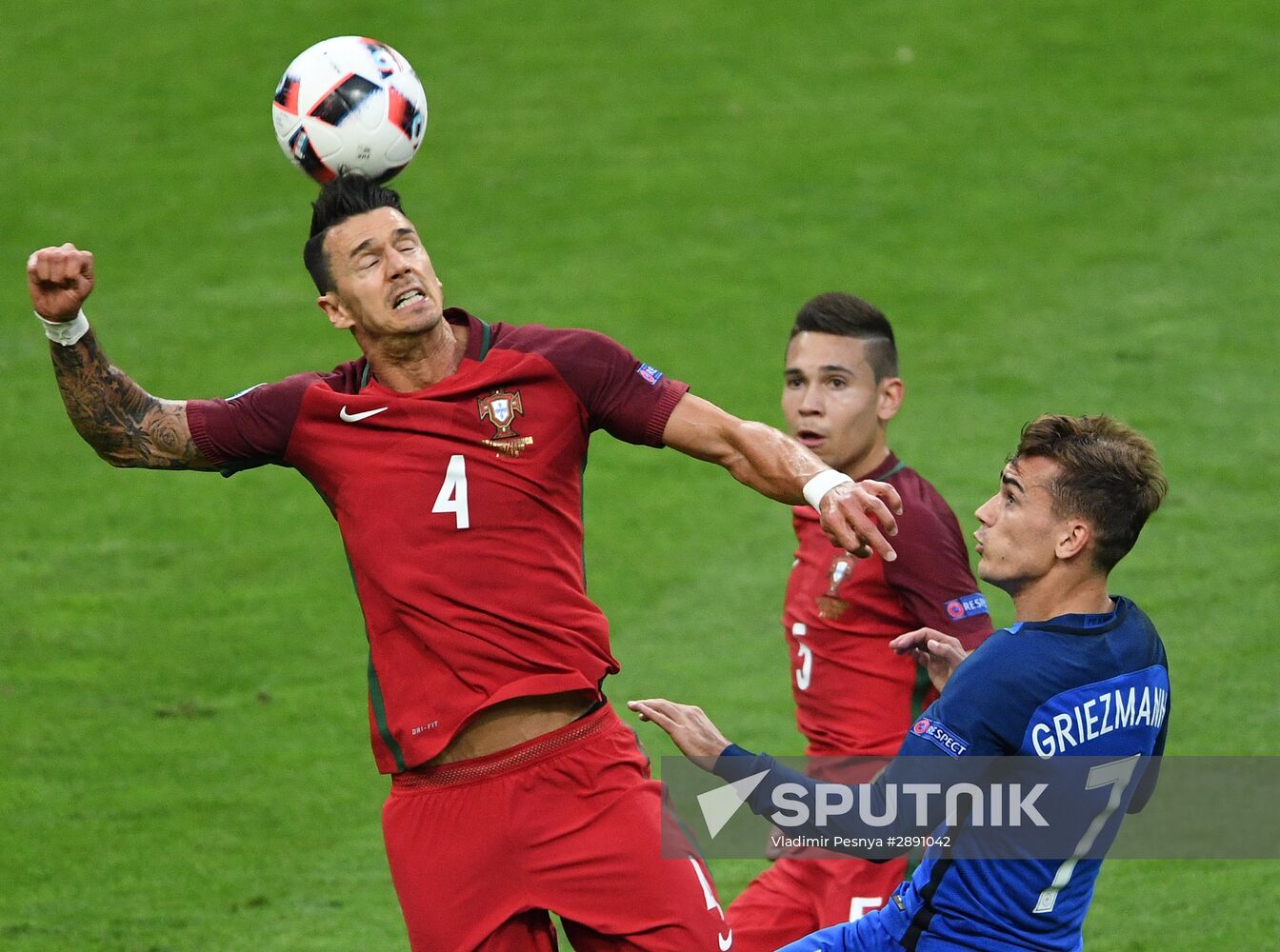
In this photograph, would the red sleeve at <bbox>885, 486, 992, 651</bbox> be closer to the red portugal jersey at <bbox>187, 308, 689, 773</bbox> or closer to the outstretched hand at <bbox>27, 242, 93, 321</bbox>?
the red portugal jersey at <bbox>187, 308, 689, 773</bbox>

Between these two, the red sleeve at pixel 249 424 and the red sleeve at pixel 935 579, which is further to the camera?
the red sleeve at pixel 935 579

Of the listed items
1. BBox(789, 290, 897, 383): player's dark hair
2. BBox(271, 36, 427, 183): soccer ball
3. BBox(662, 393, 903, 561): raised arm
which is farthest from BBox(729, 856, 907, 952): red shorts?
BBox(271, 36, 427, 183): soccer ball

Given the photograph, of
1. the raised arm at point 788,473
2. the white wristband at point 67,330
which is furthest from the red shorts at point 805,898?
the white wristband at point 67,330

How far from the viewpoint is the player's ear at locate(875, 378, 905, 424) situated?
6.27 metres

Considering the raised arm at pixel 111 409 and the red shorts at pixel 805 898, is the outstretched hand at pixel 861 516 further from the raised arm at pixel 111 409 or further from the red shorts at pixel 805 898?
the raised arm at pixel 111 409

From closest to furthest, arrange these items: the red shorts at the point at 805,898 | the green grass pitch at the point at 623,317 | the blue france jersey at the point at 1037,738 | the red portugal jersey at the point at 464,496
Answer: the blue france jersey at the point at 1037,738, the red portugal jersey at the point at 464,496, the red shorts at the point at 805,898, the green grass pitch at the point at 623,317

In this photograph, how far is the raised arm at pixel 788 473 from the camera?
14.4 ft

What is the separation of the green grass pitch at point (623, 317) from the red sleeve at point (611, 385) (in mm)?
3499

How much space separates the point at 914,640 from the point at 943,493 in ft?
23.5

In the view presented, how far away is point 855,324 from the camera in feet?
20.6

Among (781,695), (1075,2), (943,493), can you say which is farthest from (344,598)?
(1075,2)

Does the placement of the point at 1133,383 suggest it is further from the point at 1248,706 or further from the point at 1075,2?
the point at 1075,2

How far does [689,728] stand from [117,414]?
1.76 meters

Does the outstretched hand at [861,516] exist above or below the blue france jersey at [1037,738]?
above
